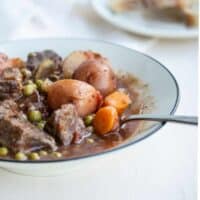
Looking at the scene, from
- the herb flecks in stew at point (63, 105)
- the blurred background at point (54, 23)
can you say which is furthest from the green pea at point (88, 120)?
the blurred background at point (54, 23)

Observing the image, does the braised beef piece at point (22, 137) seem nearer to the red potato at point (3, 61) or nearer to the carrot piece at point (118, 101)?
the carrot piece at point (118, 101)

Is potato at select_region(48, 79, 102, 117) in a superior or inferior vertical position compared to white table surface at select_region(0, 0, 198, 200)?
superior

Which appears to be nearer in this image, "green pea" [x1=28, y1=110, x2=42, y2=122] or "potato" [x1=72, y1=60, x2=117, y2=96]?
"green pea" [x1=28, y1=110, x2=42, y2=122]

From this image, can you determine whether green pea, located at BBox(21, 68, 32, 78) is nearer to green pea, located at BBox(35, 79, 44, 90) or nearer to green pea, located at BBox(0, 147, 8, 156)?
green pea, located at BBox(35, 79, 44, 90)

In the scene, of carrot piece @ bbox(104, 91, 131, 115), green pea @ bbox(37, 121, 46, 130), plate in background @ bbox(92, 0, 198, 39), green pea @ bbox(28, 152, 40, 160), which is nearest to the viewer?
green pea @ bbox(28, 152, 40, 160)

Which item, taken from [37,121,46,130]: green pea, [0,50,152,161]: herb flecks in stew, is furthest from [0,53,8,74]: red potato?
[37,121,46,130]: green pea

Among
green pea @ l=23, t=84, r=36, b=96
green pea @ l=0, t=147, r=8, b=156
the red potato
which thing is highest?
the red potato

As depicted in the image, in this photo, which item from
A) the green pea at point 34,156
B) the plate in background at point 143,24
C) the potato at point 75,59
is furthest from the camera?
the plate in background at point 143,24
